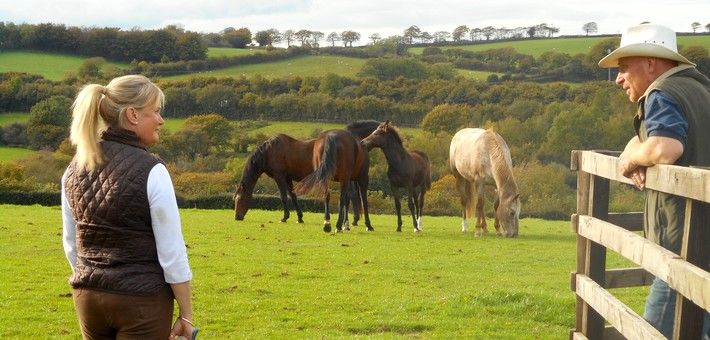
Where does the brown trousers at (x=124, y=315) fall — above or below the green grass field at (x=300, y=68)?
above

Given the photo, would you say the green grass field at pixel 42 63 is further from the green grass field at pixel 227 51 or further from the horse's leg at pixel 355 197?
the horse's leg at pixel 355 197

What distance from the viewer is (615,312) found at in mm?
5164

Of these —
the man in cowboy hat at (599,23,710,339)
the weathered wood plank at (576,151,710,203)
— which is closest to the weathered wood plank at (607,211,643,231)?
the weathered wood plank at (576,151,710,203)

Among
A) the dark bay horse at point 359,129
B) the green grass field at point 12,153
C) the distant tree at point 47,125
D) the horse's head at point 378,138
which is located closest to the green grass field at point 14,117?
the distant tree at point 47,125

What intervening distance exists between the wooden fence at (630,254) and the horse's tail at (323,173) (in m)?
13.1

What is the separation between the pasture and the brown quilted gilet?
15.3 ft

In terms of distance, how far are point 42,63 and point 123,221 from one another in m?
86.7

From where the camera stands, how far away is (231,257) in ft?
51.2

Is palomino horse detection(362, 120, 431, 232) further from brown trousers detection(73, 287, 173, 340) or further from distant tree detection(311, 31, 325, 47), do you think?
distant tree detection(311, 31, 325, 47)

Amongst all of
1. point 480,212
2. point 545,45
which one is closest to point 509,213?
point 480,212

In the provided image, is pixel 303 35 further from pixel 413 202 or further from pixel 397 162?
pixel 397 162

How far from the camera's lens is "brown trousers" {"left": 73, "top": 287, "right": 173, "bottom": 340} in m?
4.53

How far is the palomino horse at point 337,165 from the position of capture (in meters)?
19.6

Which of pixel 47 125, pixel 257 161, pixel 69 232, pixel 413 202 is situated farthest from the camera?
pixel 47 125
